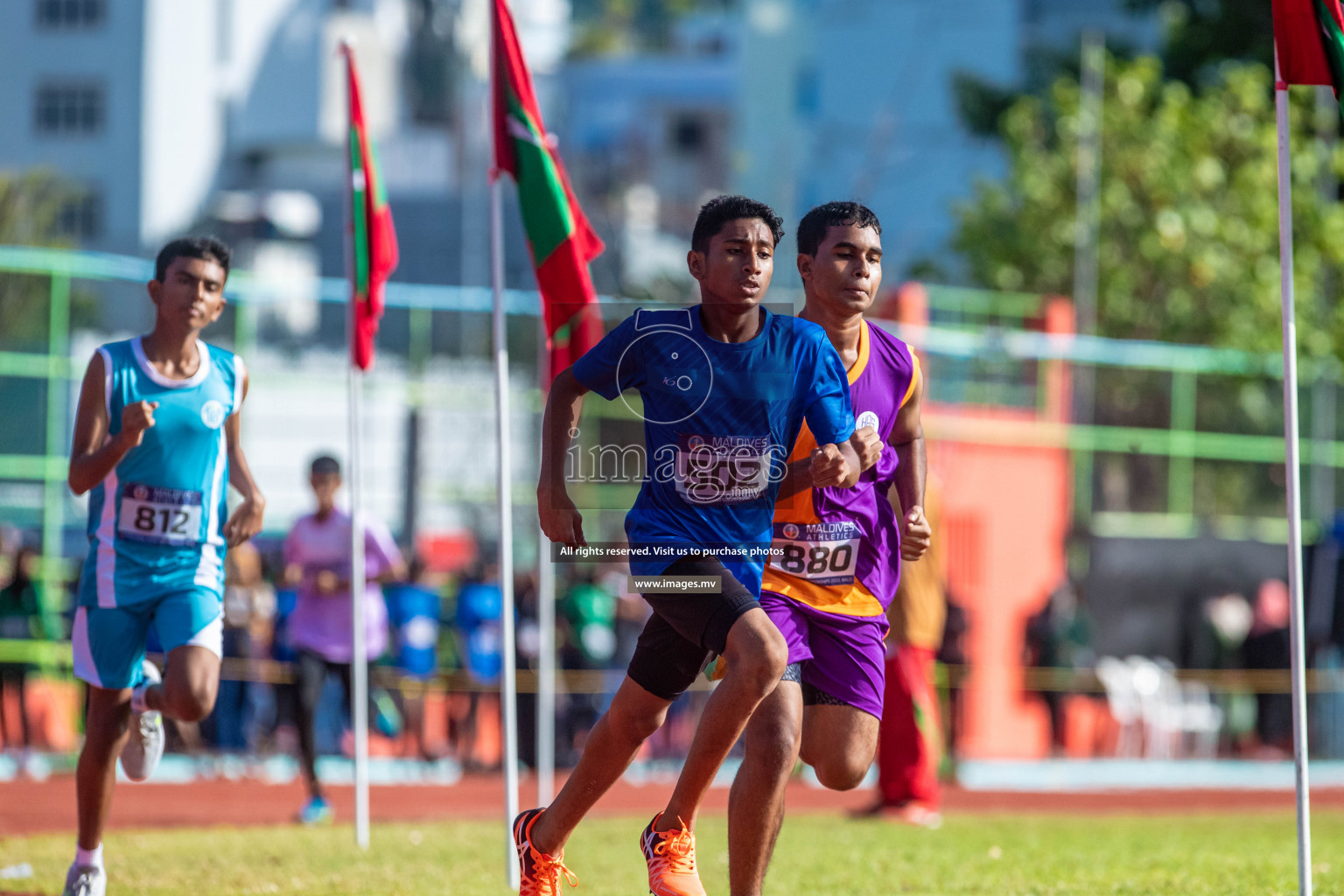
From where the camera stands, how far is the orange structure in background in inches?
843

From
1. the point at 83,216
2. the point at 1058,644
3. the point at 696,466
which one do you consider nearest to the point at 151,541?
the point at 696,466

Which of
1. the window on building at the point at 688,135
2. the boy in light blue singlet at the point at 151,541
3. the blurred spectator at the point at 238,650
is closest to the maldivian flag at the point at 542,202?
the boy in light blue singlet at the point at 151,541

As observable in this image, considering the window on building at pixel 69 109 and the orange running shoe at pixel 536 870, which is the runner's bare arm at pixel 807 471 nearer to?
the orange running shoe at pixel 536 870

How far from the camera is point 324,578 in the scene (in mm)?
11648

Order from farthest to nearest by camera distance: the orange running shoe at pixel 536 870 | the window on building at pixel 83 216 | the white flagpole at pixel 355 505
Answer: the window on building at pixel 83 216
the white flagpole at pixel 355 505
the orange running shoe at pixel 536 870

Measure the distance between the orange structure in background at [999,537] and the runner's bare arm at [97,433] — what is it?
1505 cm

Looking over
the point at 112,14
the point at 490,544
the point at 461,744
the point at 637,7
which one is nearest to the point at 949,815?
the point at 461,744

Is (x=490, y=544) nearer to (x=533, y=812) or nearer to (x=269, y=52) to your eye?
(x=533, y=812)

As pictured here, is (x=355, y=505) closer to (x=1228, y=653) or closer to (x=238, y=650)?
(x=238, y=650)

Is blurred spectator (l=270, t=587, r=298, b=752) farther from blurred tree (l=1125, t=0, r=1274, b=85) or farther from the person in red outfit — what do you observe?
blurred tree (l=1125, t=0, r=1274, b=85)

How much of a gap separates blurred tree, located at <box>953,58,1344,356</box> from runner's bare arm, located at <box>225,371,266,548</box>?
22388 millimetres

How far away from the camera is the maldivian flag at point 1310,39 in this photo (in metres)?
6.53

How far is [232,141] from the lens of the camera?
6122 cm

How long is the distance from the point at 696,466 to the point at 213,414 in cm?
231
